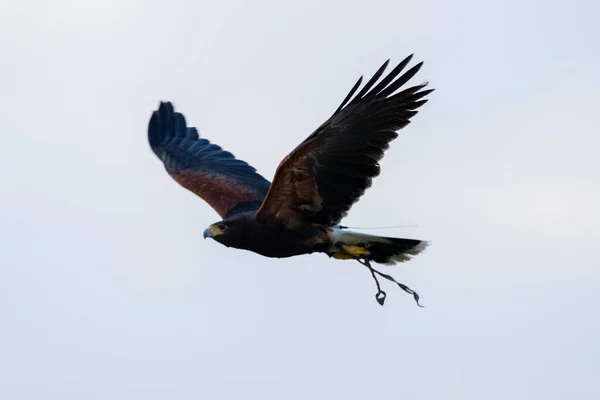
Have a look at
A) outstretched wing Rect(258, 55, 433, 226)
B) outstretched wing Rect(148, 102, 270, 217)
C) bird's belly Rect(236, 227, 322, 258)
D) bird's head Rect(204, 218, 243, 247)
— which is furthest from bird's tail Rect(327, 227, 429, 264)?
outstretched wing Rect(148, 102, 270, 217)

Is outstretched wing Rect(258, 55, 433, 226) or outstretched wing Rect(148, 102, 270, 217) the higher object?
outstretched wing Rect(148, 102, 270, 217)

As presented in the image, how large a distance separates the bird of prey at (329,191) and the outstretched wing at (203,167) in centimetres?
2

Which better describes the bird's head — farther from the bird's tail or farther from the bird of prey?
the bird's tail

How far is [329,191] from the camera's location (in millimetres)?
12547

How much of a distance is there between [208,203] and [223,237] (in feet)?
5.25

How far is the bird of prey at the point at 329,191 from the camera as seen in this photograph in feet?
39.4

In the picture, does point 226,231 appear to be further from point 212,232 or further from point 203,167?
point 203,167

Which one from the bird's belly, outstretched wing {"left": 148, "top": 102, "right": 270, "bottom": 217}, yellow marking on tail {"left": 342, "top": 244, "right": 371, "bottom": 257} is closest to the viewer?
the bird's belly

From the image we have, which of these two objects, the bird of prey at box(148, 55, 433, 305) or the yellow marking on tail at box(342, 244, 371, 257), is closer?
the bird of prey at box(148, 55, 433, 305)

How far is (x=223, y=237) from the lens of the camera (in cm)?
1288

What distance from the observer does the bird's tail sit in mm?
13078

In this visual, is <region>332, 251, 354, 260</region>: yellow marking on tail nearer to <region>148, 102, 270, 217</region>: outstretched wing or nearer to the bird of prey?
the bird of prey

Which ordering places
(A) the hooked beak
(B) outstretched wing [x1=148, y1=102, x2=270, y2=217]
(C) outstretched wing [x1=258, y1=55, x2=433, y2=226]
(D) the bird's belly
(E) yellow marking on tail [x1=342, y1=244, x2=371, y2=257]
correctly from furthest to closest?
(B) outstretched wing [x1=148, y1=102, x2=270, y2=217] < (E) yellow marking on tail [x1=342, y1=244, x2=371, y2=257] < (A) the hooked beak < (D) the bird's belly < (C) outstretched wing [x1=258, y1=55, x2=433, y2=226]

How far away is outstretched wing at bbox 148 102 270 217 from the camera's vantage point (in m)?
14.3
